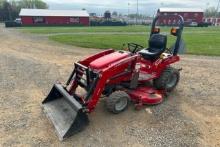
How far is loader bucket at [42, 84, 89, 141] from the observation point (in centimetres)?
445

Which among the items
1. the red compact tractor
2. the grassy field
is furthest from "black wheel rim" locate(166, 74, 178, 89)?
the grassy field

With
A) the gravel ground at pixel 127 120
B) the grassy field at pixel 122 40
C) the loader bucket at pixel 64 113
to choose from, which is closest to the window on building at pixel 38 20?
the grassy field at pixel 122 40

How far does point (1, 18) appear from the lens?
68.4 meters

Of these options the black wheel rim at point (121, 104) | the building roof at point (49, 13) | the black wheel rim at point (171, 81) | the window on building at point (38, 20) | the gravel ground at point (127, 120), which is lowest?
the gravel ground at point (127, 120)

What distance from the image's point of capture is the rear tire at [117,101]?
5082mm

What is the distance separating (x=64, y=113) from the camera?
16.2ft

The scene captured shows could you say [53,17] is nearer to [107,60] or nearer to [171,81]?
[171,81]

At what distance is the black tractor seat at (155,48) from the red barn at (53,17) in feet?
158

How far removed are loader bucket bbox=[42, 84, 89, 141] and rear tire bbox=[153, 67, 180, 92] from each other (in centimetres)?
245

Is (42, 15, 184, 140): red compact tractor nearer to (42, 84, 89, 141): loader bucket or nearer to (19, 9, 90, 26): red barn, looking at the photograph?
(42, 84, 89, 141): loader bucket

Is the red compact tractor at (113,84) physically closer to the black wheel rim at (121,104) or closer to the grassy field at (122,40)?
the black wheel rim at (121,104)

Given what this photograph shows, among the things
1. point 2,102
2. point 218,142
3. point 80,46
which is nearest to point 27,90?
point 2,102

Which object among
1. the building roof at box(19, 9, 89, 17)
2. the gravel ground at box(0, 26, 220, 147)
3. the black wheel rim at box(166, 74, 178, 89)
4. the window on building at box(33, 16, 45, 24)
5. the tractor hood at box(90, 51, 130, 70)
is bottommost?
the gravel ground at box(0, 26, 220, 147)

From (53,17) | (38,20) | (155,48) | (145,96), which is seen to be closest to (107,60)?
(145,96)
